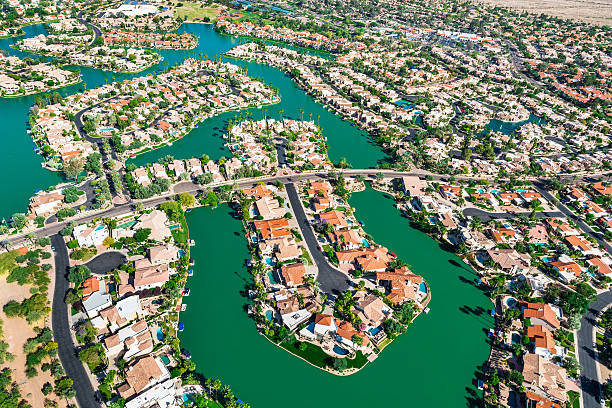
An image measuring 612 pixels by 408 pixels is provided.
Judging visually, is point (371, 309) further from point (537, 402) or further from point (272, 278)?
point (537, 402)

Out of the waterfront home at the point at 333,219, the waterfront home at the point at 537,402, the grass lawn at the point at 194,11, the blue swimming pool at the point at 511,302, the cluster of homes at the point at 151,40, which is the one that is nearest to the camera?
the waterfront home at the point at 537,402

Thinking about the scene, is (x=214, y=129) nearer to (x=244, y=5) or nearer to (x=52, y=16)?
(x=52, y=16)

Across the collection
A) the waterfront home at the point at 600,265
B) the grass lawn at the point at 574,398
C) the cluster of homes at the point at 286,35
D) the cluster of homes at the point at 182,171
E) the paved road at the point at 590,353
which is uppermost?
the cluster of homes at the point at 286,35

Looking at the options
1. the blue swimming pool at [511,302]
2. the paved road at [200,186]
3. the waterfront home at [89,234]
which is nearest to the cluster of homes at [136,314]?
the waterfront home at [89,234]

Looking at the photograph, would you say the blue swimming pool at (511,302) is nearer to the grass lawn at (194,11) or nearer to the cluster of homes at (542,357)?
the cluster of homes at (542,357)

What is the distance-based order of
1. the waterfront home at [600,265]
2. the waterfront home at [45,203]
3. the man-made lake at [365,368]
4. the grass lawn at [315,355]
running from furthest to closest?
the waterfront home at [45,203] < the waterfront home at [600,265] < the grass lawn at [315,355] < the man-made lake at [365,368]

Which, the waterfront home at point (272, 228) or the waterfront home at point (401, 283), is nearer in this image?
the waterfront home at point (401, 283)

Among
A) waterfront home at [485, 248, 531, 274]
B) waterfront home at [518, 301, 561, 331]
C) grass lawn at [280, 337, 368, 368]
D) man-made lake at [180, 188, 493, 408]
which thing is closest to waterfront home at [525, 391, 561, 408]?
man-made lake at [180, 188, 493, 408]
